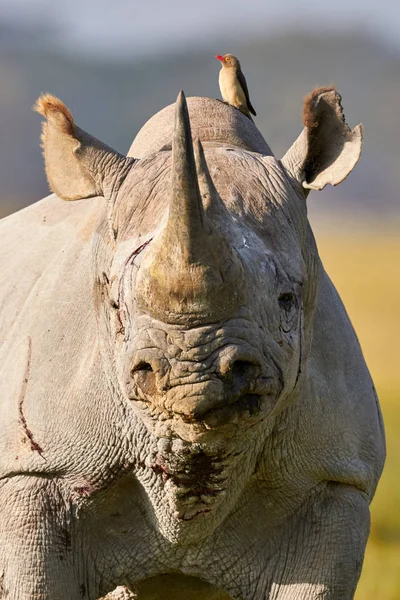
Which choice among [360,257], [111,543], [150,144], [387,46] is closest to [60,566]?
[111,543]

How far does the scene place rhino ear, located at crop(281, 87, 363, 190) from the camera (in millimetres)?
5449

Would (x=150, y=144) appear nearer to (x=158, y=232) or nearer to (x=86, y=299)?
(x=86, y=299)

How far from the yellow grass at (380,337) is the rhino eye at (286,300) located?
154 inches

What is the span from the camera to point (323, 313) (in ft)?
19.6

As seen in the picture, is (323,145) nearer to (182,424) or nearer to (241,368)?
(241,368)

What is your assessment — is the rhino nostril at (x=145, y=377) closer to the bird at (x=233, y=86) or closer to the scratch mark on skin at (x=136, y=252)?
the scratch mark on skin at (x=136, y=252)

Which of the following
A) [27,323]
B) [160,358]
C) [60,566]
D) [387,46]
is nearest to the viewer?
[160,358]

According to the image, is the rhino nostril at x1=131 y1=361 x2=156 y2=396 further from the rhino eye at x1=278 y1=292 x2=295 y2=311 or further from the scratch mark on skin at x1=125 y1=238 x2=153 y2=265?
the rhino eye at x1=278 y1=292 x2=295 y2=311

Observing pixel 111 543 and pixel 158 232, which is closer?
pixel 158 232

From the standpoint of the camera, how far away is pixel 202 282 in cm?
445

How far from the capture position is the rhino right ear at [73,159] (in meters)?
5.46

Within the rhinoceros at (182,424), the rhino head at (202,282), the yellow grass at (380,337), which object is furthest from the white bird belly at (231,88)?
the rhino head at (202,282)

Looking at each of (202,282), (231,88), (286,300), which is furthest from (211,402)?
(231,88)

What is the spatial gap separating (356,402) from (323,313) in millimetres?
366
